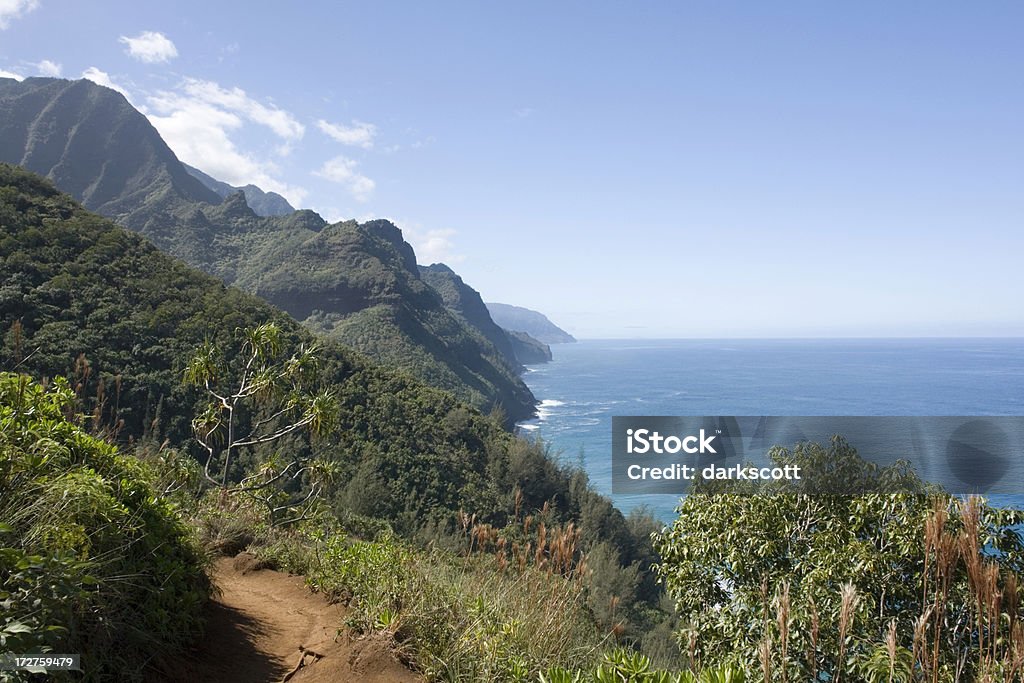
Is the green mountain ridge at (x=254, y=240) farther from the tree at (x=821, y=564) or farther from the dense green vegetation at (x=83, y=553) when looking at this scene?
the dense green vegetation at (x=83, y=553)

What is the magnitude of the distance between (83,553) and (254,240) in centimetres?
10534

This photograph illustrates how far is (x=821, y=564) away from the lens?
15.7 feet

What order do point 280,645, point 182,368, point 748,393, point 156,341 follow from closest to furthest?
point 280,645
point 182,368
point 156,341
point 748,393

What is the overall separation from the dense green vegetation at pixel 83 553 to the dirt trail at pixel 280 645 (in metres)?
0.22

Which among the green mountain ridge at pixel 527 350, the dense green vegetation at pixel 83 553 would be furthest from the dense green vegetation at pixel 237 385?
the green mountain ridge at pixel 527 350

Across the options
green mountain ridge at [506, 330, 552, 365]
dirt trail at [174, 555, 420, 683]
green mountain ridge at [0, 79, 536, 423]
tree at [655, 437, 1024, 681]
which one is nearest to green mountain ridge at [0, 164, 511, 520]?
dirt trail at [174, 555, 420, 683]

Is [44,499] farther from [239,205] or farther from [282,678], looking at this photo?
[239,205]

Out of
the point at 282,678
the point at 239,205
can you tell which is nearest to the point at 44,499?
the point at 282,678

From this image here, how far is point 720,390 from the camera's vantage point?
111375mm

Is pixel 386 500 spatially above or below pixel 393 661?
below

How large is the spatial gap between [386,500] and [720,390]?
98551 mm

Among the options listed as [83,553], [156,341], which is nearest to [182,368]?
[156,341]

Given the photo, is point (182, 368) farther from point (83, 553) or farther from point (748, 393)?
point (748, 393)

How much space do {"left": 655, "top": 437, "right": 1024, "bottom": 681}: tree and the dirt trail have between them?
1.93 m
